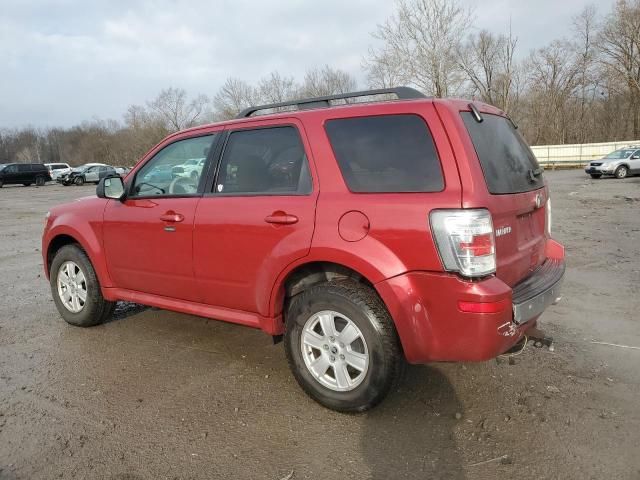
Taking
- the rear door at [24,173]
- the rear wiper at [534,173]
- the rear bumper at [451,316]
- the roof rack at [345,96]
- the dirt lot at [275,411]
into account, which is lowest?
the dirt lot at [275,411]

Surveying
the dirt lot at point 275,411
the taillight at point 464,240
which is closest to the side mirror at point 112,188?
the dirt lot at point 275,411

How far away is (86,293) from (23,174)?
125 feet

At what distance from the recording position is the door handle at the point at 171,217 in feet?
12.6

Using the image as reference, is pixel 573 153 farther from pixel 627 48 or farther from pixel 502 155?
pixel 502 155

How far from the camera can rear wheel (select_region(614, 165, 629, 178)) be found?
2502cm

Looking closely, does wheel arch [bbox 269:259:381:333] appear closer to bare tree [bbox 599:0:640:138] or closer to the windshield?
the windshield

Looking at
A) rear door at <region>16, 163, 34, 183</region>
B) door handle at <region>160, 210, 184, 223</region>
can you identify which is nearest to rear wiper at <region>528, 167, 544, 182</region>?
door handle at <region>160, 210, 184, 223</region>

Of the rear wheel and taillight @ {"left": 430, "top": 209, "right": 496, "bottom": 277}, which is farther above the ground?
taillight @ {"left": 430, "top": 209, "right": 496, "bottom": 277}

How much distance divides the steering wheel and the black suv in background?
38664 mm

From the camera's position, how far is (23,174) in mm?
36938

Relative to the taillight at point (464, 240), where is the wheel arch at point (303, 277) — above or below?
below

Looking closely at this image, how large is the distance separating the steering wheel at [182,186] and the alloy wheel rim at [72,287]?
4.55 ft

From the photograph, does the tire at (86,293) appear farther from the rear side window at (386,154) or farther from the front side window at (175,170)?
the rear side window at (386,154)

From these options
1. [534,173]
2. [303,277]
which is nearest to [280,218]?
[303,277]
